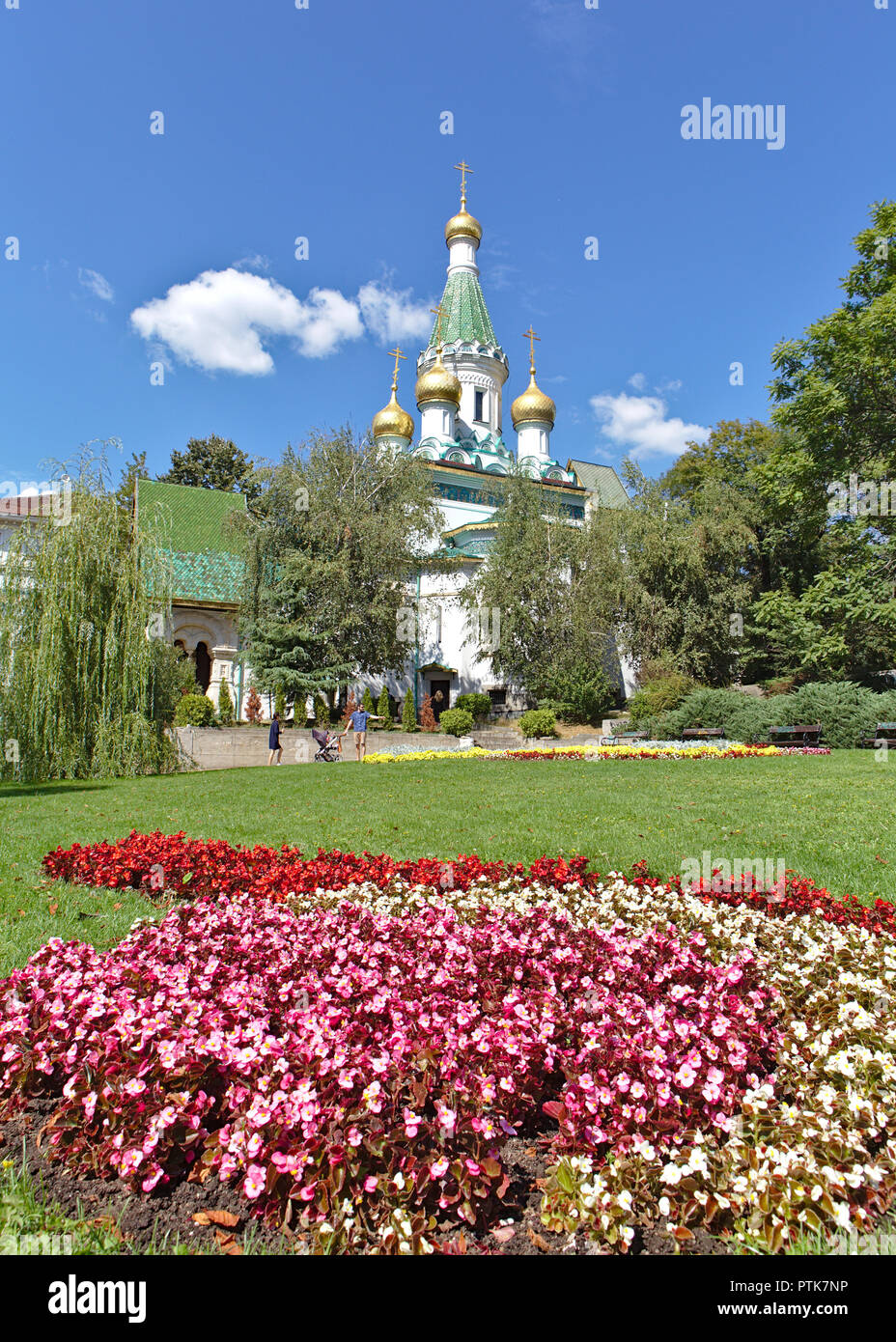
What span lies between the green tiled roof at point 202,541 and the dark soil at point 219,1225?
2621cm

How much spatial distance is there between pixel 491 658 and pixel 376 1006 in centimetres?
2646

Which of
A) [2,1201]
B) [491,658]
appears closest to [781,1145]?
[2,1201]

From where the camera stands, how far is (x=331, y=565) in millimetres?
23547

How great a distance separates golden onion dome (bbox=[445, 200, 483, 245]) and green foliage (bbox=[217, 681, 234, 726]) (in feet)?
105

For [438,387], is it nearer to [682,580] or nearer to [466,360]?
[466,360]

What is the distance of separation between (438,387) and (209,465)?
47.3 feet

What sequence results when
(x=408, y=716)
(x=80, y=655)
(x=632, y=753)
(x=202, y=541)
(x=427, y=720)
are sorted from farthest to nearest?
(x=202, y=541) < (x=427, y=720) < (x=408, y=716) < (x=632, y=753) < (x=80, y=655)

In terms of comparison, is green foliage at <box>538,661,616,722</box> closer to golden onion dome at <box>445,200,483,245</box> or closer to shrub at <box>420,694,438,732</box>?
shrub at <box>420,694,438,732</box>

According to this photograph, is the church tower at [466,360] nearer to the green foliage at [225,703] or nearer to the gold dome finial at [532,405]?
the gold dome finial at [532,405]

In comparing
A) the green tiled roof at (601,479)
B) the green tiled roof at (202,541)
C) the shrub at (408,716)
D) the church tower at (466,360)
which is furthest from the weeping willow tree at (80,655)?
the green tiled roof at (601,479)

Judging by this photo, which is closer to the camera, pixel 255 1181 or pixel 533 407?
pixel 255 1181

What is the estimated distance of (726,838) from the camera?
22.1 ft

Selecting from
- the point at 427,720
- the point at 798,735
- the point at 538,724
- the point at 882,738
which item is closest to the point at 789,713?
the point at 798,735

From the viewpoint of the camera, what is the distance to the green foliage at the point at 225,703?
26652 millimetres
